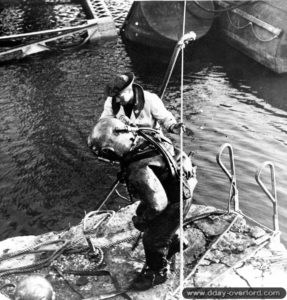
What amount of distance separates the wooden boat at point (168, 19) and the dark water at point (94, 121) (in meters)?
0.89

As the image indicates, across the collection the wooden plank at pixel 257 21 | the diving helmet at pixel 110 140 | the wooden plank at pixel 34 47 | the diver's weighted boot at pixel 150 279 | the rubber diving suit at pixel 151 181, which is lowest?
the wooden plank at pixel 34 47

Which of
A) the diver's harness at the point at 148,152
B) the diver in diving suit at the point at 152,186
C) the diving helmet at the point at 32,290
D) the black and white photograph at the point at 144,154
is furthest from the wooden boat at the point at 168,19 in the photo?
the diving helmet at the point at 32,290

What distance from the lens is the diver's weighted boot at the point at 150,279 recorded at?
529 centimetres

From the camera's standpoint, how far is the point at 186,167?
17.0 feet

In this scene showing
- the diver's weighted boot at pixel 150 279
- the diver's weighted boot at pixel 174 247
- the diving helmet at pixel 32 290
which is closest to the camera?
the diving helmet at pixel 32 290

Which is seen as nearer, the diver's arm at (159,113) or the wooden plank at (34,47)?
the diver's arm at (159,113)

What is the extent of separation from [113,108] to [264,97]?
959 centimetres

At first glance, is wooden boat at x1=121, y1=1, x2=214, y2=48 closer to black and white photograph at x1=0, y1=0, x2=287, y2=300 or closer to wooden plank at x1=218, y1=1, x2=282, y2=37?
black and white photograph at x1=0, y1=0, x2=287, y2=300

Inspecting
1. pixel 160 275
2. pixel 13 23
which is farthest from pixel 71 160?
pixel 13 23

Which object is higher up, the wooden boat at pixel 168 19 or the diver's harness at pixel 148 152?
the diver's harness at pixel 148 152

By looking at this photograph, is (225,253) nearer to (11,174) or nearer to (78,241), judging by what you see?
(78,241)

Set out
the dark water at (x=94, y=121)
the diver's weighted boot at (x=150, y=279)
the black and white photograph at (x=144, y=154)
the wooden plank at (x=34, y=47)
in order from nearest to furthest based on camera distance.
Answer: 1. the black and white photograph at (x=144, y=154)
2. the diver's weighted boot at (x=150, y=279)
3. the dark water at (x=94, y=121)
4. the wooden plank at (x=34, y=47)

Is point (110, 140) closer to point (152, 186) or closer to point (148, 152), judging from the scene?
point (148, 152)

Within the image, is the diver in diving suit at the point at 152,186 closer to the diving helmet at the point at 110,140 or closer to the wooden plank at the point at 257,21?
the diving helmet at the point at 110,140
